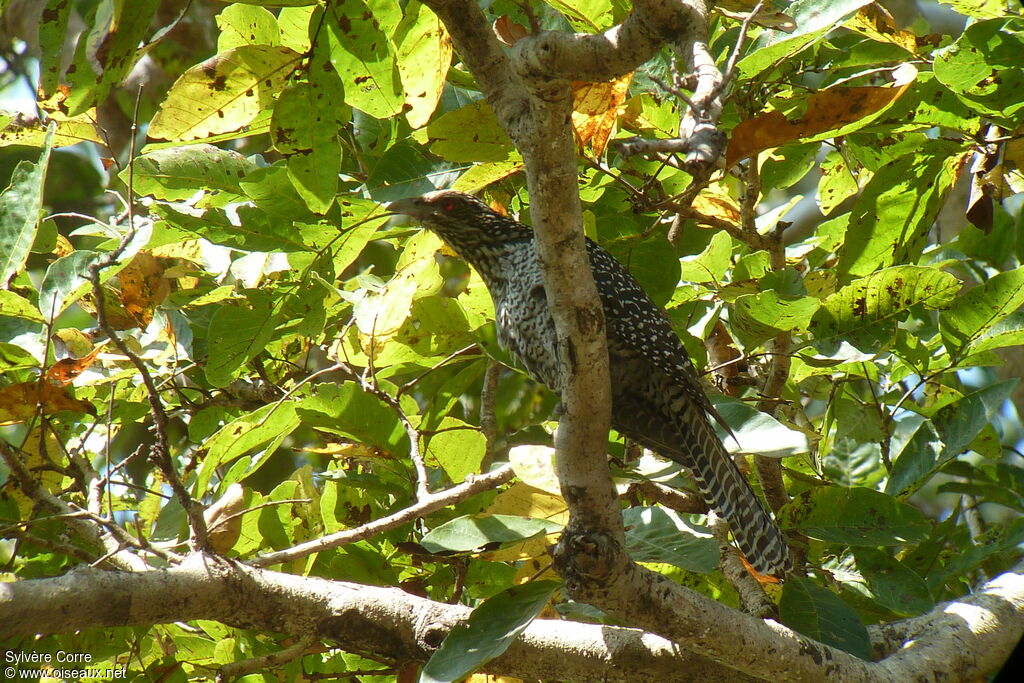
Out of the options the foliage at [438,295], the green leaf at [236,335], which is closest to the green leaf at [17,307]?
the foliage at [438,295]

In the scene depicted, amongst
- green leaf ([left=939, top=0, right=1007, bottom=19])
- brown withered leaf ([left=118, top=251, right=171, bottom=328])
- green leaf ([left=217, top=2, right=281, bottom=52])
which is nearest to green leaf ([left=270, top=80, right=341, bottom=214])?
green leaf ([left=217, top=2, right=281, bottom=52])

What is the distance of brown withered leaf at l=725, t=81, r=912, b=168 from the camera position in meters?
1.79

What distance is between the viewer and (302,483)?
267 centimetres

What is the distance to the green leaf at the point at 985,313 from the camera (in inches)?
104

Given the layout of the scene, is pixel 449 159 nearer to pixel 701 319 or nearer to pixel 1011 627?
pixel 701 319

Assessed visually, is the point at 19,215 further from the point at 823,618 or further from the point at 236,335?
the point at 823,618

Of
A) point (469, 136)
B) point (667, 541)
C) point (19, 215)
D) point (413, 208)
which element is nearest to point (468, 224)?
point (413, 208)

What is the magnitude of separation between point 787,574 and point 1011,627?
1.89 feet

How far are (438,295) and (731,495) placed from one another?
112cm

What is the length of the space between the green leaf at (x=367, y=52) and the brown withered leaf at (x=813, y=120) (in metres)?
0.76

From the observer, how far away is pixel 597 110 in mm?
2285

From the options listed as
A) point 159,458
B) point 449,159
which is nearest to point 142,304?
point 449,159

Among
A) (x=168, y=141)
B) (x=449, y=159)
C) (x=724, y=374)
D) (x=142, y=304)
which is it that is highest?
(x=168, y=141)

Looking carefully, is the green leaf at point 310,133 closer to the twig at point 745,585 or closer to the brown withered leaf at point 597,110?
the brown withered leaf at point 597,110
